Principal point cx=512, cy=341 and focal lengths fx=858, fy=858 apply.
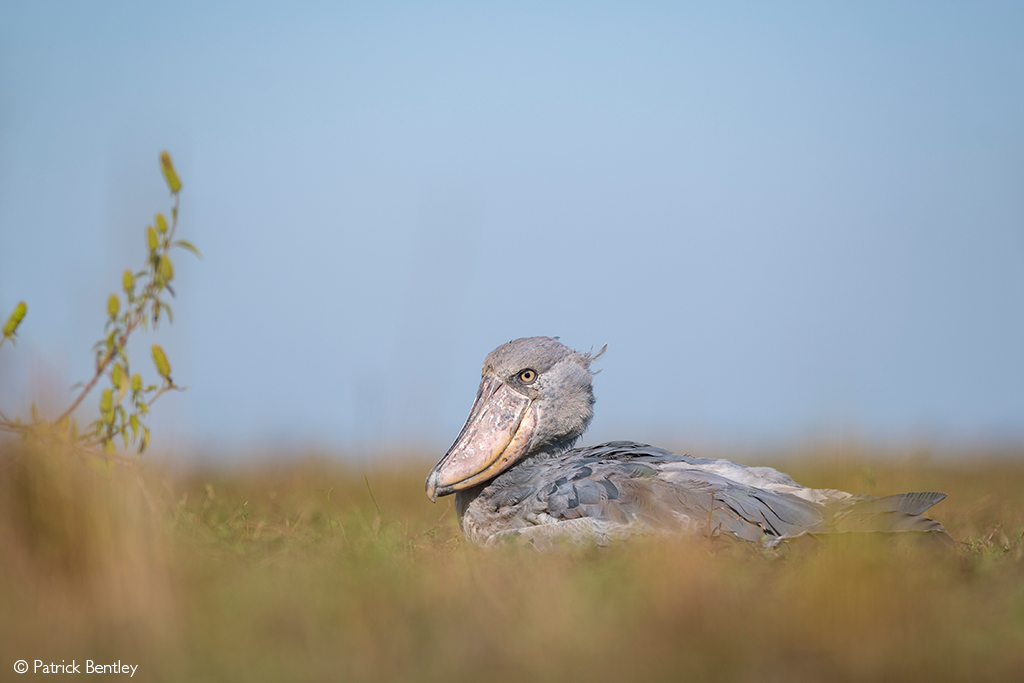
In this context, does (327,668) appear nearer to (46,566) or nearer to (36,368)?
(46,566)

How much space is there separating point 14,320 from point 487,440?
7.79 feet

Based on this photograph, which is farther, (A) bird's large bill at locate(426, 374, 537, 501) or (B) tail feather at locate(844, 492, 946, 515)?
(A) bird's large bill at locate(426, 374, 537, 501)

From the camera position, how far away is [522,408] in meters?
4.91

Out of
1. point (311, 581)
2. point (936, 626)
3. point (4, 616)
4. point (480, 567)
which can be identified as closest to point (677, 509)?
point (480, 567)

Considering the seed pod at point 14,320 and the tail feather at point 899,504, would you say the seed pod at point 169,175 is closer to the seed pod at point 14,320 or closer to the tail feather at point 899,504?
the seed pod at point 14,320

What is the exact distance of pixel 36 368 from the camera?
130 inches

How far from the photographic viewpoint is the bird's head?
4715 mm

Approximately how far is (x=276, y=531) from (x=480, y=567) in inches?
60.6

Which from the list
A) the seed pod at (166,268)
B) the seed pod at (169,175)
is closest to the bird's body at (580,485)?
the seed pod at (166,268)

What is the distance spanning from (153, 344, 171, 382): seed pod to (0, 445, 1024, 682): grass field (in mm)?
408

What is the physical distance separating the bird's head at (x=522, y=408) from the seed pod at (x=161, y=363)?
1668mm

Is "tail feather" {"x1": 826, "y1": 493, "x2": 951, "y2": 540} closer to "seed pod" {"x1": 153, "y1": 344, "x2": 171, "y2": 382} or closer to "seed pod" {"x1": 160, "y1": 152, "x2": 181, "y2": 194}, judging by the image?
"seed pod" {"x1": 153, "y1": 344, "x2": 171, "y2": 382}

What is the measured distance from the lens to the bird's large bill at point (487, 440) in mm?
4590

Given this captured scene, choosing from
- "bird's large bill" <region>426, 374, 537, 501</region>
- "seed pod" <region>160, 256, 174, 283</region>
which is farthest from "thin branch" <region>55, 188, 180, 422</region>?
"bird's large bill" <region>426, 374, 537, 501</region>
